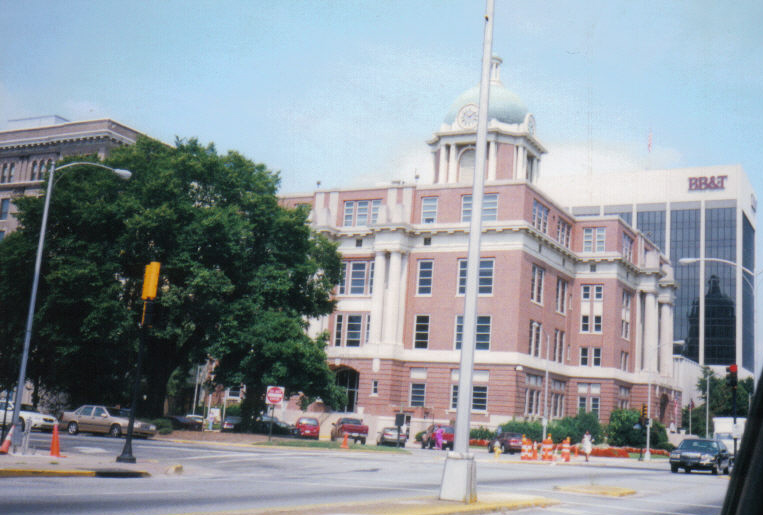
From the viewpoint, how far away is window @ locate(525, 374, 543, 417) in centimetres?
6450

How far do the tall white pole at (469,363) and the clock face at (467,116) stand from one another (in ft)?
216

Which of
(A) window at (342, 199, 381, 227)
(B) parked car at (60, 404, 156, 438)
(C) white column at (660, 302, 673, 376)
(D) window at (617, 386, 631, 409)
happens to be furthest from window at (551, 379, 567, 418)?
(B) parked car at (60, 404, 156, 438)

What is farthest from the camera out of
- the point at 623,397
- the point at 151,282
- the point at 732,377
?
the point at 623,397

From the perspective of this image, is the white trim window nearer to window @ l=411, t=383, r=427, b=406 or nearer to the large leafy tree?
window @ l=411, t=383, r=427, b=406

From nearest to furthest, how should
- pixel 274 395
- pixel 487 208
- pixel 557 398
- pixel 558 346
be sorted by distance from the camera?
1. pixel 274 395
2. pixel 487 208
3. pixel 557 398
4. pixel 558 346

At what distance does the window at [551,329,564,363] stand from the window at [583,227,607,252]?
9.30m

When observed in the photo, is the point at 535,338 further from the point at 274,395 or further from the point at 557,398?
the point at 274,395

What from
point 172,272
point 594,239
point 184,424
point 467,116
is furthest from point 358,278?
point 172,272

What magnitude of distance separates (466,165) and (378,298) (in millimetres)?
21011

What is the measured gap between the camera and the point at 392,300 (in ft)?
220

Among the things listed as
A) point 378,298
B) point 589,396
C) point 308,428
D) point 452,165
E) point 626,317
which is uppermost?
point 452,165

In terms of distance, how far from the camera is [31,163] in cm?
8138

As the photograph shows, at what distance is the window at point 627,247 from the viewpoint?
7881 centimetres

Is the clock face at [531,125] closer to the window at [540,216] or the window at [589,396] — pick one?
the window at [540,216]
